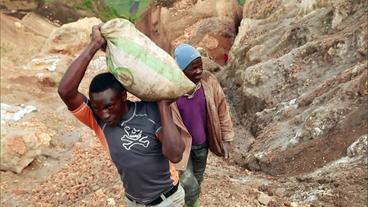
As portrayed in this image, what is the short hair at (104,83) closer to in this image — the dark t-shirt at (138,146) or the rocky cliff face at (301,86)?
the dark t-shirt at (138,146)

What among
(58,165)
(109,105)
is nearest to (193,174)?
(109,105)

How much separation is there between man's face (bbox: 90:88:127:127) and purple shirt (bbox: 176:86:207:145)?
1047mm

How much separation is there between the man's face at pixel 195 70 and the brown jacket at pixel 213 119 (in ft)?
0.47

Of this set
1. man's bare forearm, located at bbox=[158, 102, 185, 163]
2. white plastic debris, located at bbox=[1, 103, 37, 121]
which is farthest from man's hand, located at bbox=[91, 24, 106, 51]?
white plastic debris, located at bbox=[1, 103, 37, 121]

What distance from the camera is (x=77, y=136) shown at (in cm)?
873

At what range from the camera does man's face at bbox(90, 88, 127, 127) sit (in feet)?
8.27

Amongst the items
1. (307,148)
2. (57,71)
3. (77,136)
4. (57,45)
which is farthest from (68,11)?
(307,148)

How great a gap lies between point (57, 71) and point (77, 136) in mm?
3413

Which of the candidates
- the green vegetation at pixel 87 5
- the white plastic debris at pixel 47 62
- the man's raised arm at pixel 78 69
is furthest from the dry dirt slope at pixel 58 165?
the green vegetation at pixel 87 5

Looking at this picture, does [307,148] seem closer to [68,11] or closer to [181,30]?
[181,30]

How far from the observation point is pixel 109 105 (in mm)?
2531

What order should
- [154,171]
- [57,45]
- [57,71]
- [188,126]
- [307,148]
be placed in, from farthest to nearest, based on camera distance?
[57,45]
[57,71]
[307,148]
[188,126]
[154,171]

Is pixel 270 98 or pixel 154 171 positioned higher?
pixel 154 171

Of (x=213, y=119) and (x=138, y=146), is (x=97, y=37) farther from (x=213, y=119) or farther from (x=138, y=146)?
(x=213, y=119)
